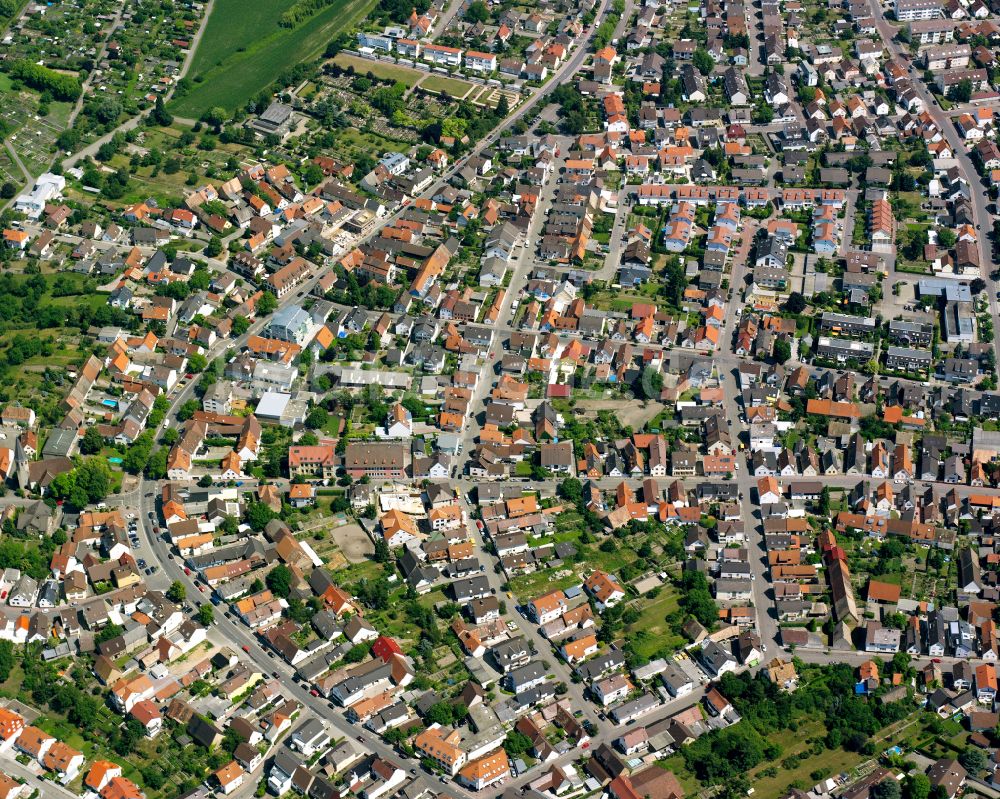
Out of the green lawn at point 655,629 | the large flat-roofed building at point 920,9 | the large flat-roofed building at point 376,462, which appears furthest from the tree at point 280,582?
the large flat-roofed building at point 920,9

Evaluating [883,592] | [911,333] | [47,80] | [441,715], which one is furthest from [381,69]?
[441,715]

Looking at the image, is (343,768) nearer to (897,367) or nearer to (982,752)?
(982,752)

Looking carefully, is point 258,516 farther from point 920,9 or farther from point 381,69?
point 920,9

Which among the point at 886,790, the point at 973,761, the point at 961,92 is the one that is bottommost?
the point at 886,790

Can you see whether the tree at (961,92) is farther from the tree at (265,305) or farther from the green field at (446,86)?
the tree at (265,305)

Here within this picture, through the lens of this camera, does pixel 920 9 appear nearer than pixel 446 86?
No

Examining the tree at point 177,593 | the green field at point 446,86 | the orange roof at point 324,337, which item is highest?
the green field at point 446,86

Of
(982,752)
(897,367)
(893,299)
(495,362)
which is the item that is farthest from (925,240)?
(982,752)
